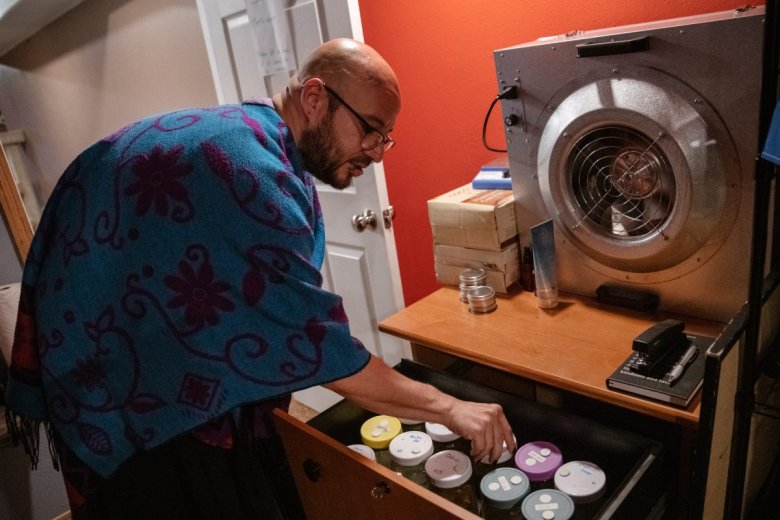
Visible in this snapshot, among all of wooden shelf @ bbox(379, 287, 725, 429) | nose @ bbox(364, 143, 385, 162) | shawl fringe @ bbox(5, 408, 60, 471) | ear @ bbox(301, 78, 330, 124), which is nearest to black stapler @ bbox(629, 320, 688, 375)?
wooden shelf @ bbox(379, 287, 725, 429)

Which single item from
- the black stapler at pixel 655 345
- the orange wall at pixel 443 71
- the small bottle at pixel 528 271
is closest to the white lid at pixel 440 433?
the black stapler at pixel 655 345

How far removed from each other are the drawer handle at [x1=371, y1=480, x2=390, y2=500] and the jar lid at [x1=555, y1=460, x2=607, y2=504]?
350mm

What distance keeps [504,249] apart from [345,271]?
2.54ft

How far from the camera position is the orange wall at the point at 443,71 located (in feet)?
5.17

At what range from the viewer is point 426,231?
226 cm

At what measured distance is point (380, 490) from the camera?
0.87m

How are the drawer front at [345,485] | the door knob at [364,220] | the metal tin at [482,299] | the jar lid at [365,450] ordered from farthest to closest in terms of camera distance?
the door knob at [364,220]
the metal tin at [482,299]
the jar lid at [365,450]
the drawer front at [345,485]

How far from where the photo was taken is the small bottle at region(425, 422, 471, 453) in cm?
120

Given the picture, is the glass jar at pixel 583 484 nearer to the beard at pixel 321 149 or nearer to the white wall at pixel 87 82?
the beard at pixel 321 149

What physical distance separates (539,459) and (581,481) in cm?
9

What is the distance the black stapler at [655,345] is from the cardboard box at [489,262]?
0.43 m

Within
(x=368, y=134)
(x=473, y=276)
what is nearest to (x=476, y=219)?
(x=473, y=276)

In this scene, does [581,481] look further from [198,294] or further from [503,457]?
[198,294]

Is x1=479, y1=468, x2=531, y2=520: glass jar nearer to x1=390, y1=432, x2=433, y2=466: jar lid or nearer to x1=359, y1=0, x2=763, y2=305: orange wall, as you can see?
x1=390, y1=432, x2=433, y2=466: jar lid
